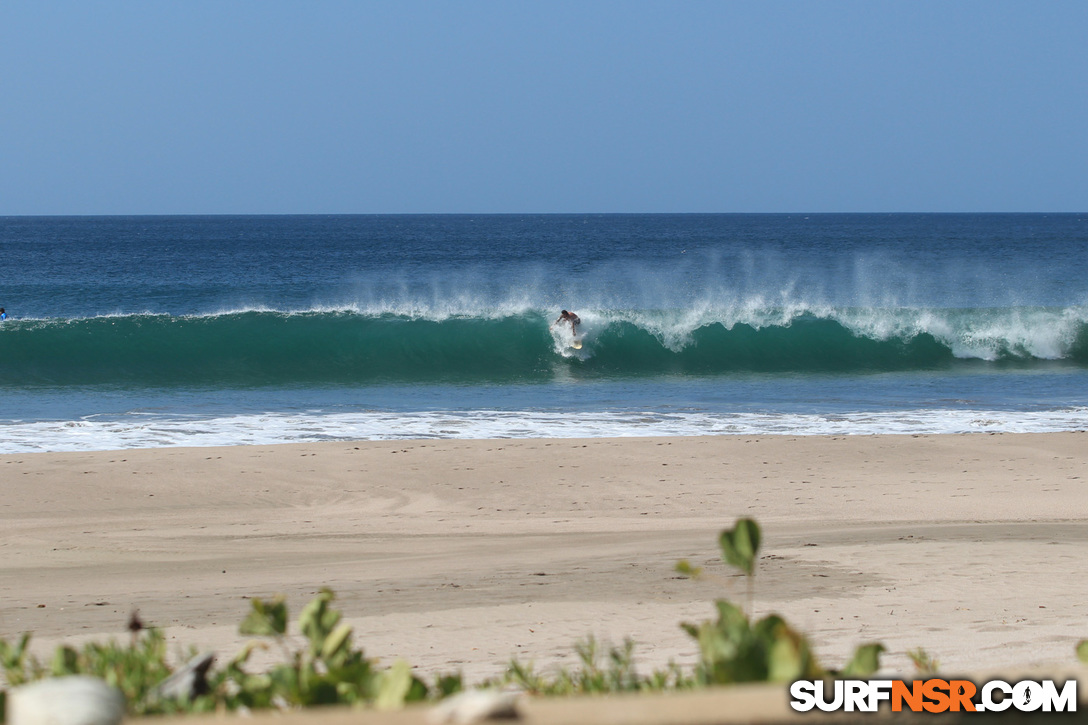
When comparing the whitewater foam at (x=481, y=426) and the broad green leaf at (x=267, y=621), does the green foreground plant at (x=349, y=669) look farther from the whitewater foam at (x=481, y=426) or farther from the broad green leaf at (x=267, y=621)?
the whitewater foam at (x=481, y=426)

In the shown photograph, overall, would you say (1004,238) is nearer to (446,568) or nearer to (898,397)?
(898,397)

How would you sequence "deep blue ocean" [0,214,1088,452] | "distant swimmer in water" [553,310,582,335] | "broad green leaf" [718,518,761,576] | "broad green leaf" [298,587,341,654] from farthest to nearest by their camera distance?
"distant swimmer in water" [553,310,582,335] → "deep blue ocean" [0,214,1088,452] → "broad green leaf" [298,587,341,654] → "broad green leaf" [718,518,761,576]

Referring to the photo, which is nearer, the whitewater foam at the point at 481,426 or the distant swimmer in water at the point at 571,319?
the whitewater foam at the point at 481,426

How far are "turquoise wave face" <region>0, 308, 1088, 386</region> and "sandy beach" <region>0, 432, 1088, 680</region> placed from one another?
323 inches

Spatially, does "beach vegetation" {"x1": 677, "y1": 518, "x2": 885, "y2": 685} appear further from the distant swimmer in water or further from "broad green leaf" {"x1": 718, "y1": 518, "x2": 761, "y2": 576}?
the distant swimmer in water

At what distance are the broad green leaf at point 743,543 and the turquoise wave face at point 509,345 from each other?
15.4m

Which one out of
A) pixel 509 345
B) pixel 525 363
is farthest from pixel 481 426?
pixel 509 345

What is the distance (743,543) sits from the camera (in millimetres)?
2127

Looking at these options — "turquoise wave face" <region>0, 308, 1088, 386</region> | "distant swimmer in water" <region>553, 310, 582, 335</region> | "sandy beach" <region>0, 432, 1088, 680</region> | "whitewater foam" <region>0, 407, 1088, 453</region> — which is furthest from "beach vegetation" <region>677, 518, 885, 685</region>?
"distant swimmer in water" <region>553, 310, 582, 335</region>

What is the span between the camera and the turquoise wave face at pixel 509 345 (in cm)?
1827

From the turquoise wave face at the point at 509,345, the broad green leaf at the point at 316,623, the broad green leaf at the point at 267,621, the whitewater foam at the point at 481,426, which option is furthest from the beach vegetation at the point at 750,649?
the turquoise wave face at the point at 509,345

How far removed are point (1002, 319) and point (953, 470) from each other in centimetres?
1515

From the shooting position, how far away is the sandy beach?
4785 mm

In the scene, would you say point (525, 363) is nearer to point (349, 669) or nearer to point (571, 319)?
point (571, 319)
